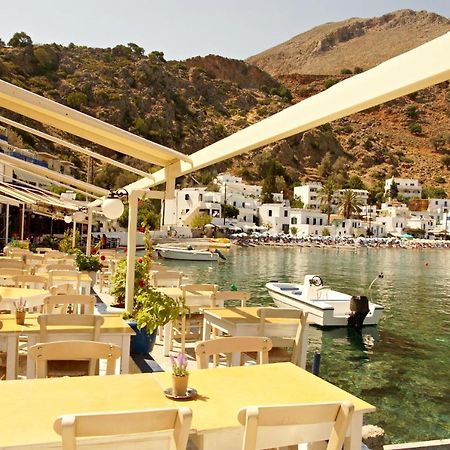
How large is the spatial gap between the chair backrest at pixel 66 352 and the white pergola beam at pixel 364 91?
207cm

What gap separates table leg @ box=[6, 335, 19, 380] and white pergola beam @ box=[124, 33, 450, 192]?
2525mm

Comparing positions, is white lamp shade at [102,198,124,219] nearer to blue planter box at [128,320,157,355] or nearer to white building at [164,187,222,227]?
blue planter box at [128,320,157,355]

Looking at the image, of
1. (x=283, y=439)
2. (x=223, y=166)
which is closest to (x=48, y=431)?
(x=283, y=439)

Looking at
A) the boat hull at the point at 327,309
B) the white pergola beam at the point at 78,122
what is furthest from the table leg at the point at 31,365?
the boat hull at the point at 327,309

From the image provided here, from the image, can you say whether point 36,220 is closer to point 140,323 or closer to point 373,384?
point 373,384

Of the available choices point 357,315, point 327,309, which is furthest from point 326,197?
point 327,309

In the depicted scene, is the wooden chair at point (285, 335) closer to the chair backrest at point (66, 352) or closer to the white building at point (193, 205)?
the chair backrest at point (66, 352)

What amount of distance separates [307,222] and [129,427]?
94.3 m

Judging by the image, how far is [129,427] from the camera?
7.14 feet

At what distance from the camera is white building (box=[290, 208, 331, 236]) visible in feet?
308

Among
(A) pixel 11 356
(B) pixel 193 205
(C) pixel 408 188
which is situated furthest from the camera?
(C) pixel 408 188

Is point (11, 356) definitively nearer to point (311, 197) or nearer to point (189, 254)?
point (189, 254)

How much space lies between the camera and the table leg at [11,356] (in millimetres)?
4523

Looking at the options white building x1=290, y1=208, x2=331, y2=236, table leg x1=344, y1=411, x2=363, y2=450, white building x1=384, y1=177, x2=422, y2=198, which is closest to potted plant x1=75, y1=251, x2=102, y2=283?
table leg x1=344, y1=411, x2=363, y2=450
